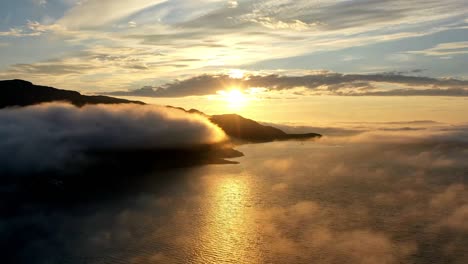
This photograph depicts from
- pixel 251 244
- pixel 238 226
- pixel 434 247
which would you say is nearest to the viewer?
pixel 434 247

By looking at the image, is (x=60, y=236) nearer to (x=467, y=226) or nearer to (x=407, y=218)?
(x=407, y=218)

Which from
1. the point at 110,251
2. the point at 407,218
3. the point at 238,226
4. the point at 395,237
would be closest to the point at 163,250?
the point at 110,251

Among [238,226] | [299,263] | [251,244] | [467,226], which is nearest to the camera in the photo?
[299,263]

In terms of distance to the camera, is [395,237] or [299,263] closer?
[299,263]

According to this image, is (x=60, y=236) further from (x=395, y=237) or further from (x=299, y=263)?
(x=395, y=237)

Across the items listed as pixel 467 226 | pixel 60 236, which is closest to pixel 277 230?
pixel 467 226

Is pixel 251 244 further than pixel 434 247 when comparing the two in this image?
Yes

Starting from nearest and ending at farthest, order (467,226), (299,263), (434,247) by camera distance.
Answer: (299,263)
(434,247)
(467,226)

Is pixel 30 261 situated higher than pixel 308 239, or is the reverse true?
pixel 308 239

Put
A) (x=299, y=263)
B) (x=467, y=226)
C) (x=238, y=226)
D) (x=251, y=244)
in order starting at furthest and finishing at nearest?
(x=238, y=226) < (x=467, y=226) < (x=251, y=244) < (x=299, y=263)
